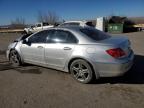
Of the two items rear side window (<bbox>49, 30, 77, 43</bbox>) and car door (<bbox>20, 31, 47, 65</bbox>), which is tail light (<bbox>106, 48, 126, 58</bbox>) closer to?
rear side window (<bbox>49, 30, 77, 43</bbox>)

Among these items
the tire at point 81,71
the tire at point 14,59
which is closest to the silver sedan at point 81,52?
the tire at point 81,71

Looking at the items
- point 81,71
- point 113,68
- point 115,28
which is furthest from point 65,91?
point 115,28

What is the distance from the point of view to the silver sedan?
491cm

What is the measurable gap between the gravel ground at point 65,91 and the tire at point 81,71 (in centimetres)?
16

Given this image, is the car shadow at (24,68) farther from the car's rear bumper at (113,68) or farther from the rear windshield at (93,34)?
the car's rear bumper at (113,68)

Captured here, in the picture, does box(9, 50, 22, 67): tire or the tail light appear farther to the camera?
box(9, 50, 22, 67): tire

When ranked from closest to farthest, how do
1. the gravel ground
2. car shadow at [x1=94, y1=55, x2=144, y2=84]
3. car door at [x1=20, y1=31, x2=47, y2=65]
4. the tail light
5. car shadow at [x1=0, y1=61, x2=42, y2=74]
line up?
the gravel ground
the tail light
car shadow at [x1=94, y1=55, x2=144, y2=84]
car door at [x1=20, y1=31, x2=47, y2=65]
car shadow at [x1=0, y1=61, x2=42, y2=74]

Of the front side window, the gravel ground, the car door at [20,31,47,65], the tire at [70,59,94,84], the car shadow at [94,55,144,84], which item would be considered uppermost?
the front side window

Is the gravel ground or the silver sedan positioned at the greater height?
the silver sedan

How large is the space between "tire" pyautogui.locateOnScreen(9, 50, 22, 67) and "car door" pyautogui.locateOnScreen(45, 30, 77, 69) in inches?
63.9

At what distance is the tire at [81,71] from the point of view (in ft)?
17.1

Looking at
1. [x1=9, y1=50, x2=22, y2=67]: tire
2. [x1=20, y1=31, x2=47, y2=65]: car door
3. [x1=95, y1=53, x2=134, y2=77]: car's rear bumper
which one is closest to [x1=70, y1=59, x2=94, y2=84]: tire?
[x1=95, y1=53, x2=134, y2=77]: car's rear bumper

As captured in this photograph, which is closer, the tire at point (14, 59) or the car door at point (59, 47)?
the car door at point (59, 47)

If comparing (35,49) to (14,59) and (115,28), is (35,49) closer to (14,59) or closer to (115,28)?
(14,59)
